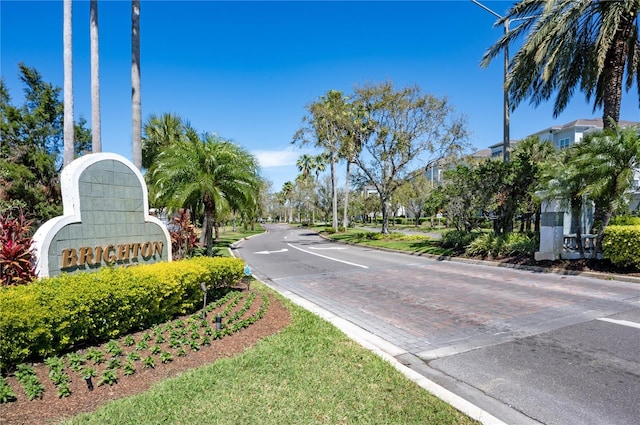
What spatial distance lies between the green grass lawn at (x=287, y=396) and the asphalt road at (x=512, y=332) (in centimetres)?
72

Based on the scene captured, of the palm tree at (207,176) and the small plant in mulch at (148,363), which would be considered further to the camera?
the palm tree at (207,176)

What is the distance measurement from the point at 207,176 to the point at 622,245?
12579mm

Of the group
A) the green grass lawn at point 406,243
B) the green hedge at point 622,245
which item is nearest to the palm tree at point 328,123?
the green grass lawn at point 406,243

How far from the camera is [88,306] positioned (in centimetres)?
504

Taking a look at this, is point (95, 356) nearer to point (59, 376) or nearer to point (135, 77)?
point (59, 376)

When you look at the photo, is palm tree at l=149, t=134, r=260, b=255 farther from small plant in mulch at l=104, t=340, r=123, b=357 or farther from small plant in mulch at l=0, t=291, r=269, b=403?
small plant in mulch at l=104, t=340, r=123, b=357

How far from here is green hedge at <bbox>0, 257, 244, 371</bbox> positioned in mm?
4367

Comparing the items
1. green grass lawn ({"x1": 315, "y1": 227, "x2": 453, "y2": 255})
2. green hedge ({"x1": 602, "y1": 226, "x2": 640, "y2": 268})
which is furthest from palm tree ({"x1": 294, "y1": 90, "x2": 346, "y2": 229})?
green hedge ({"x1": 602, "y1": 226, "x2": 640, "y2": 268})

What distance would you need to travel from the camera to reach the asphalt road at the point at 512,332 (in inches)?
159

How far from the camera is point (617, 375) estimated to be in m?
4.57

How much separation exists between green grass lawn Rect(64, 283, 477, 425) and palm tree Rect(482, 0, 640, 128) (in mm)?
13527

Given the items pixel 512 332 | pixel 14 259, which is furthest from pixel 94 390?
pixel 512 332

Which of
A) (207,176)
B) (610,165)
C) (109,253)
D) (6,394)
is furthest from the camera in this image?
(610,165)

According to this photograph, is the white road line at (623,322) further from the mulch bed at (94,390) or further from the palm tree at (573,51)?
the palm tree at (573,51)
